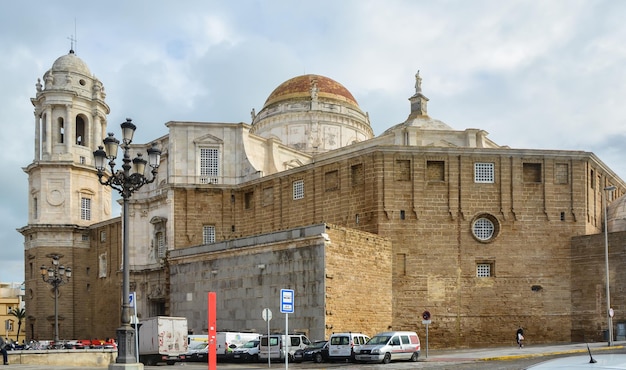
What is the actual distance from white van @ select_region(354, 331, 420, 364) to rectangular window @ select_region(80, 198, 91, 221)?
40409 mm

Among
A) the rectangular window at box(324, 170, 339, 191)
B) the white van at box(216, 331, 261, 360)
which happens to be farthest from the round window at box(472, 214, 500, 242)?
the white van at box(216, 331, 261, 360)

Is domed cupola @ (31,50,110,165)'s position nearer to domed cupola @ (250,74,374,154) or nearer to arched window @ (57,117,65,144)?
arched window @ (57,117,65,144)

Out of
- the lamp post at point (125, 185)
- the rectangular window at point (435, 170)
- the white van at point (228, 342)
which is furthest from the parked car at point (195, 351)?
the rectangular window at point (435, 170)

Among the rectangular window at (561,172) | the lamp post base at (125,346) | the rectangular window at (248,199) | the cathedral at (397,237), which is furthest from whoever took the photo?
the rectangular window at (248,199)

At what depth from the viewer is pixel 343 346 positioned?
91.5ft

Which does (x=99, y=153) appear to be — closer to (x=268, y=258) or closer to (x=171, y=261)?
(x=268, y=258)

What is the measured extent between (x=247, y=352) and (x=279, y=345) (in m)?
1.90

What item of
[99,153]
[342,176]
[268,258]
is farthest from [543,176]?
[99,153]

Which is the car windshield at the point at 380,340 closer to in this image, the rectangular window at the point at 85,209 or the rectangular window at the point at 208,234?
the rectangular window at the point at 208,234

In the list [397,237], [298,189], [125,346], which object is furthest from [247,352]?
[298,189]

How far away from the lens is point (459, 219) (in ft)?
123

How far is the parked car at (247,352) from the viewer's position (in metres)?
30.0

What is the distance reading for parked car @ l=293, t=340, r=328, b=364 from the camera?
93.4 ft

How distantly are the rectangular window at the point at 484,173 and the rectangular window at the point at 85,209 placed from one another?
37425 mm
